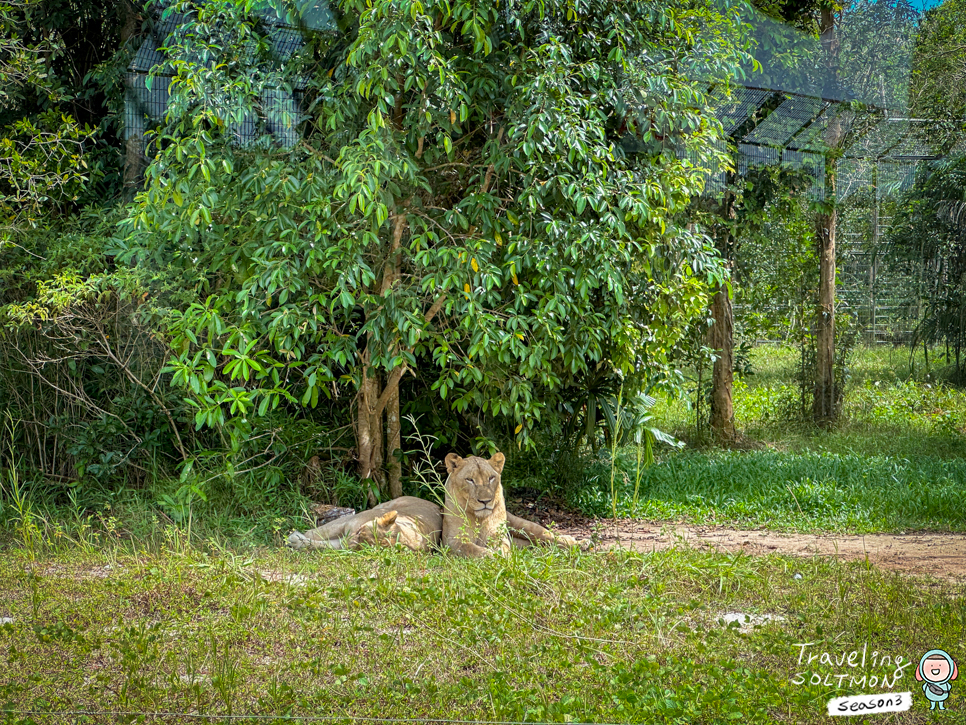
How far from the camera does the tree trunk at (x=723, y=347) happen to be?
6.57 m

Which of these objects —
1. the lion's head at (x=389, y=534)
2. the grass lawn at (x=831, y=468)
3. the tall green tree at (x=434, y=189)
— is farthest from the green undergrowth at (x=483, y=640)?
the tall green tree at (x=434, y=189)

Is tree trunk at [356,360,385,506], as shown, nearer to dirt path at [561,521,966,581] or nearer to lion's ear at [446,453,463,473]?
lion's ear at [446,453,463,473]

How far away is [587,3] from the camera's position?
469 cm

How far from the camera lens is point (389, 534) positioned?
4.48m

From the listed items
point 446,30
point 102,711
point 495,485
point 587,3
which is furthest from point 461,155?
point 102,711

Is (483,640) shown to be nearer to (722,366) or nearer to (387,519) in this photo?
(387,519)

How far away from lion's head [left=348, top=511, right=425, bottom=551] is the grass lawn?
130cm

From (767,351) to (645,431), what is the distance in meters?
2.20

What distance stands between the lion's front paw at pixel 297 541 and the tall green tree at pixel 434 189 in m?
0.70

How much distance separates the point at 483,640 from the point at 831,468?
266cm

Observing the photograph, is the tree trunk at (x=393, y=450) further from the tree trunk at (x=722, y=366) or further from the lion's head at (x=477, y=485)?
the tree trunk at (x=722, y=366)

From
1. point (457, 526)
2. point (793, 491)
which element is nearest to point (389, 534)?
point (457, 526)

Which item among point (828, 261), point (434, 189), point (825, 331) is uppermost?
point (434, 189)

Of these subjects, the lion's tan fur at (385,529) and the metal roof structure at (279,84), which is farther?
the metal roof structure at (279,84)
